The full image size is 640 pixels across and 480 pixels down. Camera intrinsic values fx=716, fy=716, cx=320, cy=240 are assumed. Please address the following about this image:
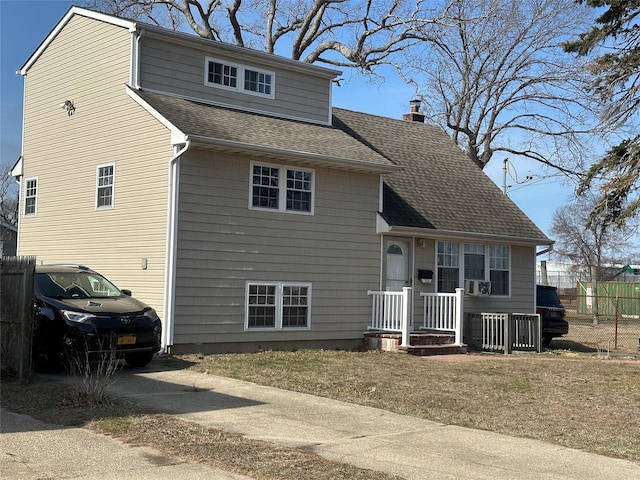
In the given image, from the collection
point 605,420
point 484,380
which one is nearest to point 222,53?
point 484,380

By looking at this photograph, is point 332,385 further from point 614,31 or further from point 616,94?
point 614,31

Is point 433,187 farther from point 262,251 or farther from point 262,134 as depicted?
point 262,251

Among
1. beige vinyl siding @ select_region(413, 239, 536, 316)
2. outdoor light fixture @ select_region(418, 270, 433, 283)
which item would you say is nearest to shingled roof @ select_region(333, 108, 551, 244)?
beige vinyl siding @ select_region(413, 239, 536, 316)

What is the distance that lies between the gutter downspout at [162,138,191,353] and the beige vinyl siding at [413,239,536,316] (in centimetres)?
699

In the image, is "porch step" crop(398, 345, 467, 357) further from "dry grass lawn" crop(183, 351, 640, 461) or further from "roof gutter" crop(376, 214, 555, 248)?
"roof gutter" crop(376, 214, 555, 248)

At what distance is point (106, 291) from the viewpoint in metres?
12.5

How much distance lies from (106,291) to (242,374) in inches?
116

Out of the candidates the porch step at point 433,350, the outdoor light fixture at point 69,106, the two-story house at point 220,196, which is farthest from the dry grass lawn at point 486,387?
the outdoor light fixture at point 69,106

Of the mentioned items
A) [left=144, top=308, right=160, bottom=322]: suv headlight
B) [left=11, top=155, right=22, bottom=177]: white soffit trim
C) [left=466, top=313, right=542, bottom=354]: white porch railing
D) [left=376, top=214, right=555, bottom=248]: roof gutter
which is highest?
[left=11, top=155, right=22, bottom=177]: white soffit trim

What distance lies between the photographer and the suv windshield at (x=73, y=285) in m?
11.6

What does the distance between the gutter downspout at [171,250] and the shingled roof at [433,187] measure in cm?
551

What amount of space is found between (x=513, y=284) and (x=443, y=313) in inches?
157

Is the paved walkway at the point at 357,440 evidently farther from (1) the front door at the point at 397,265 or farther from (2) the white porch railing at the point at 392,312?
(1) the front door at the point at 397,265

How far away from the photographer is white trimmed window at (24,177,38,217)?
18516 mm
